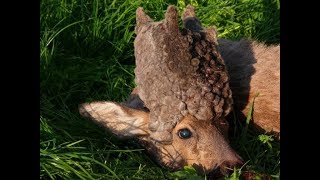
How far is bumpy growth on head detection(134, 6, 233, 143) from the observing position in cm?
407

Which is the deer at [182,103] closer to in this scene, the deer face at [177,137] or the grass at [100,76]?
the deer face at [177,137]

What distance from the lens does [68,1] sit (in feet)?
20.3

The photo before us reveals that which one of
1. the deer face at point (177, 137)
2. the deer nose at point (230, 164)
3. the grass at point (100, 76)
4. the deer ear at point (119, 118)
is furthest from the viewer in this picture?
the deer ear at point (119, 118)

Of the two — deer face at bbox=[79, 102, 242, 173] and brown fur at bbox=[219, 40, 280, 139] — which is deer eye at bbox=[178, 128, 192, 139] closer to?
deer face at bbox=[79, 102, 242, 173]

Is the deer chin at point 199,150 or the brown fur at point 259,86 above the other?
the brown fur at point 259,86

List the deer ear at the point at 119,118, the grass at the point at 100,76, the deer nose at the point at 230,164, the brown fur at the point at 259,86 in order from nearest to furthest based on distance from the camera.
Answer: the deer nose at the point at 230,164
the grass at the point at 100,76
the deer ear at the point at 119,118
the brown fur at the point at 259,86

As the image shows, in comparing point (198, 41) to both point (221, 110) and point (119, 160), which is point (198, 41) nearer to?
point (221, 110)

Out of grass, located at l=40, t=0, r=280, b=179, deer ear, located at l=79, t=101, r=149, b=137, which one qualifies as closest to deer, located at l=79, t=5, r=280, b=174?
deer ear, located at l=79, t=101, r=149, b=137

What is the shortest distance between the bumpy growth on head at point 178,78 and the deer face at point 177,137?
2.6 inches

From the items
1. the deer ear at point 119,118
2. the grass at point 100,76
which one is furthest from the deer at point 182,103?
the grass at point 100,76

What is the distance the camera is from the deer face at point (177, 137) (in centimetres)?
406

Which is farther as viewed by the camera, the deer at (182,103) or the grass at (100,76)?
Answer: the grass at (100,76)

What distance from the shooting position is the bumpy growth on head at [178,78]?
4.07m

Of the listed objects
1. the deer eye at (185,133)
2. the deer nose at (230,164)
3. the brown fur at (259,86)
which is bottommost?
the deer nose at (230,164)
